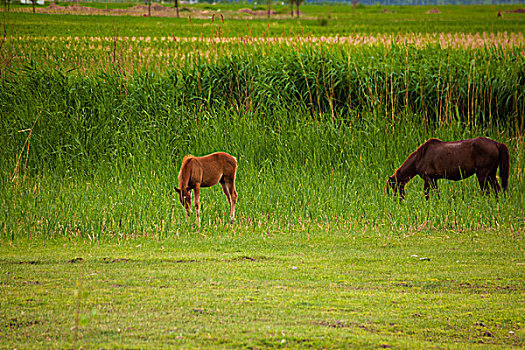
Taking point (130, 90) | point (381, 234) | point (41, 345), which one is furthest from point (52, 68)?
point (41, 345)

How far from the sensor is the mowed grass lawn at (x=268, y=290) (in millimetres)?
3920

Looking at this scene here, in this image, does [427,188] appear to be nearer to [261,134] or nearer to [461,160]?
[461,160]

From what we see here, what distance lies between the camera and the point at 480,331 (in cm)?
413

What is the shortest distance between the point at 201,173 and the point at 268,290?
180 cm

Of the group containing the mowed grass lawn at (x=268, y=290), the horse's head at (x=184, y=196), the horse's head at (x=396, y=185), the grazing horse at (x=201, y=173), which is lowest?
the mowed grass lawn at (x=268, y=290)

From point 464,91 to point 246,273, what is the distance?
8659mm

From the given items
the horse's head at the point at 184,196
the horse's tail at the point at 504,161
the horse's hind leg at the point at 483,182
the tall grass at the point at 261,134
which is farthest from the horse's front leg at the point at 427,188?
the horse's head at the point at 184,196

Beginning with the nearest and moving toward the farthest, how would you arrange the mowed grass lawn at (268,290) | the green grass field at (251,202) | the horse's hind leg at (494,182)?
the mowed grass lawn at (268,290), the green grass field at (251,202), the horse's hind leg at (494,182)

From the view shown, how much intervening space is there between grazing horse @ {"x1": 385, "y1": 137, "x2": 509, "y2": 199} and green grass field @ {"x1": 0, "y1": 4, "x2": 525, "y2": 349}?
0.44 metres

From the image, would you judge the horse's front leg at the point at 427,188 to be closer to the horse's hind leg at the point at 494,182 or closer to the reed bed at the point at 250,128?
the reed bed at the point at 250,128

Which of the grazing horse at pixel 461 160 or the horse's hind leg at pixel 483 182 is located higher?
the grazing horse at pixel 461 160

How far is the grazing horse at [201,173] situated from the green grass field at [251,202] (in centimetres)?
66

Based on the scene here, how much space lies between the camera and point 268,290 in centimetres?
489

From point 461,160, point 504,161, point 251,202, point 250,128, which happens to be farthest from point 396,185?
point 250,128
